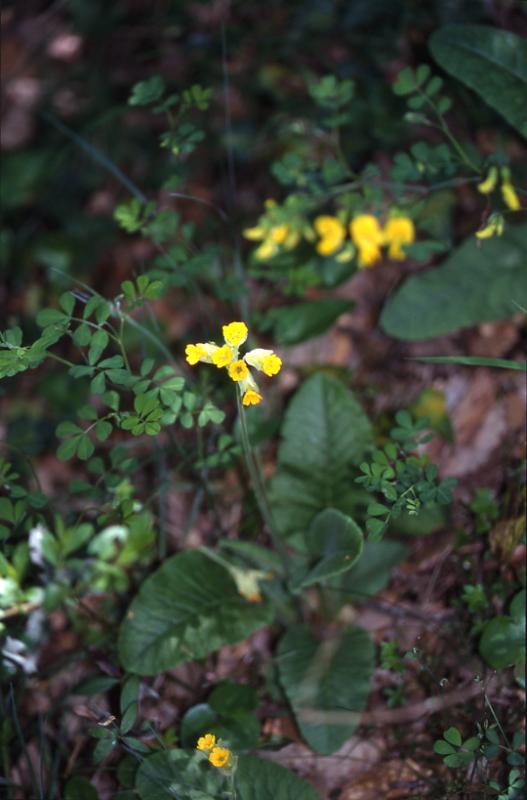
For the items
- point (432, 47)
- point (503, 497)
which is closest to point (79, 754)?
point (503, 497)

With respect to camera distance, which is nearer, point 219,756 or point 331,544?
point 219,756

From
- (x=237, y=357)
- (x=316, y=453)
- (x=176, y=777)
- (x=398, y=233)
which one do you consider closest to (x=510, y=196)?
(x=398, y=233)

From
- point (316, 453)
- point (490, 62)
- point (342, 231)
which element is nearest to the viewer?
point (490, 62)

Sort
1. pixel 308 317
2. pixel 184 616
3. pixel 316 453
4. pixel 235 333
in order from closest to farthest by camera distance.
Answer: pixel 235 333
pixel 184 616
pixel 316 453
pixel 308 317

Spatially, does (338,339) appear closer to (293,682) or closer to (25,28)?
(293,682)

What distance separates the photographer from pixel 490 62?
7.74 ft

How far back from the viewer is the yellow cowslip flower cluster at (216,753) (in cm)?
164

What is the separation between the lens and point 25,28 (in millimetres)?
4102

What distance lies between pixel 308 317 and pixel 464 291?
1.99ft

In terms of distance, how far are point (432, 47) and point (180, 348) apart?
4.94 feet

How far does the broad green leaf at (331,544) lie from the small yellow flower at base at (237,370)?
24.4 inches

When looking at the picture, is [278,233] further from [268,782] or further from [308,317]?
[268,782]

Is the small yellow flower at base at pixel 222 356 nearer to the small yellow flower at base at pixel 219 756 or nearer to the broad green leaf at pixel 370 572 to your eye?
the small yellow flower at base at pixel 219 756

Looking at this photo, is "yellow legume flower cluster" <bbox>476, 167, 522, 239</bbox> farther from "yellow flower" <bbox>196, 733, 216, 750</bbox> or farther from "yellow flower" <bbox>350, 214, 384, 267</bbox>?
"yellow flower" <bbox>196, 733, 216, 750</bbox>
